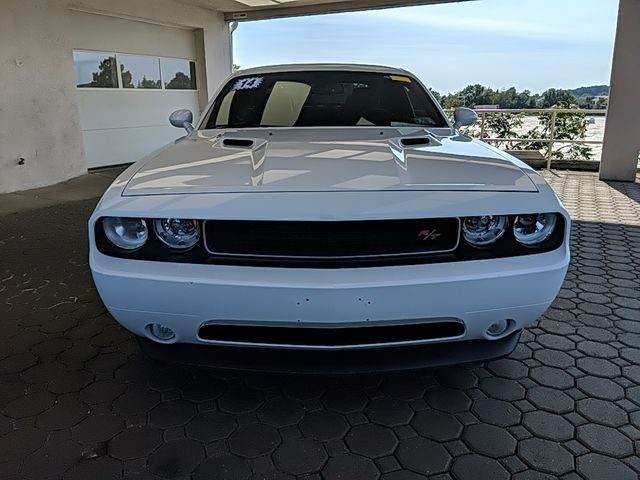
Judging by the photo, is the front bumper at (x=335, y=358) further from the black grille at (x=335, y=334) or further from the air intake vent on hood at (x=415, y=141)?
the air intake vent on hood at (x=415, y=141)

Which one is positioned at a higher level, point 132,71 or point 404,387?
point 132,71

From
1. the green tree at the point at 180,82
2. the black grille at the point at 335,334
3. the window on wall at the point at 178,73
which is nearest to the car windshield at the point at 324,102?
the black grille at the point at 335,334

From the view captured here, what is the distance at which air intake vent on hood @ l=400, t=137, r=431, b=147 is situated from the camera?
7.77 ft

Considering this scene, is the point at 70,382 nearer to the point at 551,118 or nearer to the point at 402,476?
the point at 402,476

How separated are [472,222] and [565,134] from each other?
27.7ft

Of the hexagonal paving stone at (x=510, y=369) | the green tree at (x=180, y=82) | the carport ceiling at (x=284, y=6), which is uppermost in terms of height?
the carport ceiling at (x=284, y=6)

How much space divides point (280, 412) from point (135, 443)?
0.58 meters

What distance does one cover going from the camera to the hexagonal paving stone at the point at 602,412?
1.96 meters

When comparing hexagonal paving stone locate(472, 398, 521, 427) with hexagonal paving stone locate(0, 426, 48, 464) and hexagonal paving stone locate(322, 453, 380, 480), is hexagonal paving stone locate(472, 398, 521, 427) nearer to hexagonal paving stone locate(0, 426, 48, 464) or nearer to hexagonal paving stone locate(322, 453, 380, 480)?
hexagonal paving stone locate(322, 453, 380, 480)

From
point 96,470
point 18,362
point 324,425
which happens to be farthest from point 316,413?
point 18,362

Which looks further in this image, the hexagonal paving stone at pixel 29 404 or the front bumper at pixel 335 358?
the hexagonal paving stone at pixel 29 404

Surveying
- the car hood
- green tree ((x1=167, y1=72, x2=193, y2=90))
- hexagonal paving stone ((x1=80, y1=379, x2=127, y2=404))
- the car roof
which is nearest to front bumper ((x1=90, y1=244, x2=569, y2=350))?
the car hood

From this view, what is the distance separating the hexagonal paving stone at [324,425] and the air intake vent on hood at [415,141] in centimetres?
129

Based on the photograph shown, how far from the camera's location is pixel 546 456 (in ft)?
5.80
